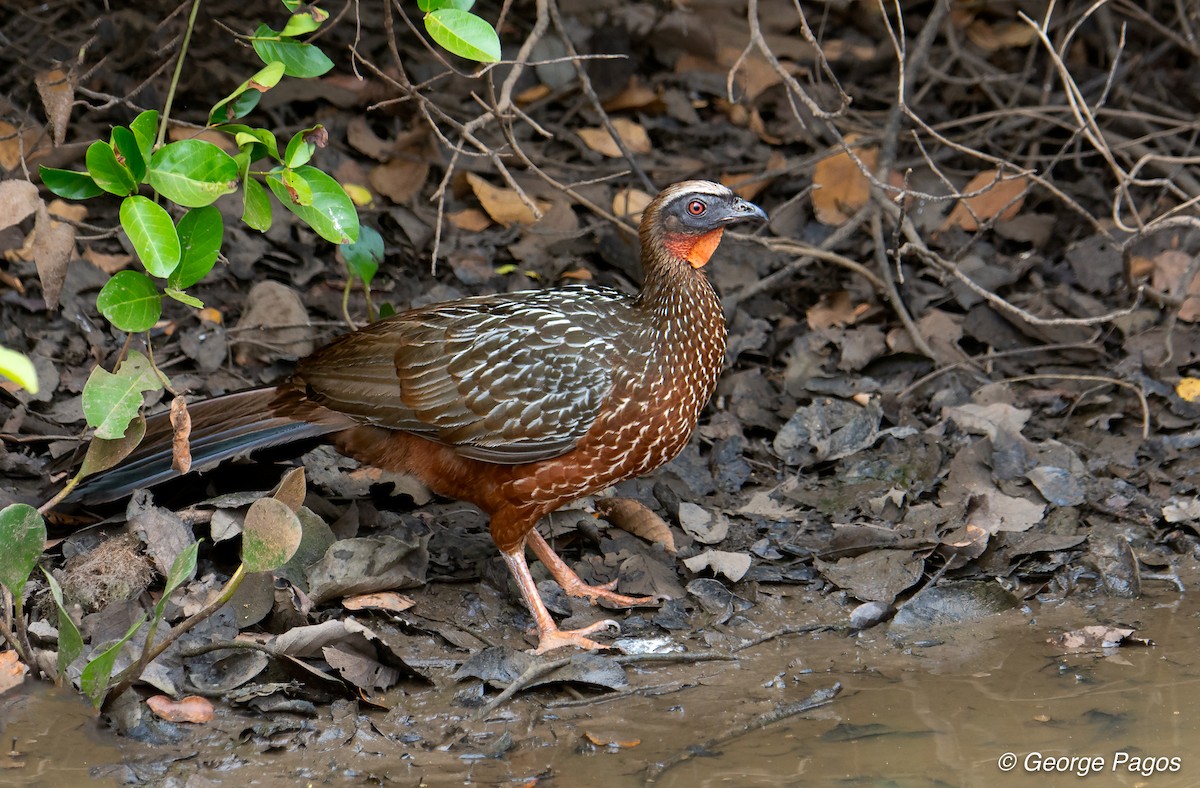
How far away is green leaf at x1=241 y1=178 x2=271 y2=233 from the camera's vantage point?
394cm

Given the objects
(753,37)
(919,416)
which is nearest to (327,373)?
(753,37)

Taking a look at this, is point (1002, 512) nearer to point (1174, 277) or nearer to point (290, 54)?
point (1174, 277)

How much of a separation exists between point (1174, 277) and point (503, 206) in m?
3.30

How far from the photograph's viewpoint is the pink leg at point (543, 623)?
4375 mm

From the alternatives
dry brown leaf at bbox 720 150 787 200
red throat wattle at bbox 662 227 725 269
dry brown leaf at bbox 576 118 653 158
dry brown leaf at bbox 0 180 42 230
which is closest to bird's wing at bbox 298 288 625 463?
red throat wattle at bbox 662 227 725 269

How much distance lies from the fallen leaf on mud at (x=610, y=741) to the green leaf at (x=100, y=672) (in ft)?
4.16

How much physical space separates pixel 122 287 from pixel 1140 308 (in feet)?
15.0

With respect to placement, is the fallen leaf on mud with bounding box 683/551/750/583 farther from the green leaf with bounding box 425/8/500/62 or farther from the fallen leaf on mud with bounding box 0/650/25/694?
the fallen leaf on mud with bounding box 0/650/25/694

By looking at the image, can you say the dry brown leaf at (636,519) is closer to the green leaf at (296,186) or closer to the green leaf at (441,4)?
the green leaf at (296,186)

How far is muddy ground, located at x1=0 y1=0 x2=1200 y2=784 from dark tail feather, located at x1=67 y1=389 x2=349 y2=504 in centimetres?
14

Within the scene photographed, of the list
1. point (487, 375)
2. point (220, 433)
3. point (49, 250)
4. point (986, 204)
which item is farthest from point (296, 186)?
point (986, 204)

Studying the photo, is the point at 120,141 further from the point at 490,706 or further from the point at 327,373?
the point at 490,706

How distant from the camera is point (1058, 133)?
23.9ft

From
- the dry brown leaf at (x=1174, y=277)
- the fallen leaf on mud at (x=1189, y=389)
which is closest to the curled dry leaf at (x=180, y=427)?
the fallen leaf on mud at (x=1189, y=389)
